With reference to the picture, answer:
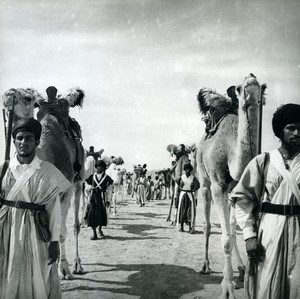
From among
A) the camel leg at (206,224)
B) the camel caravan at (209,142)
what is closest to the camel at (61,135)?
the camel caravan at (209,142)

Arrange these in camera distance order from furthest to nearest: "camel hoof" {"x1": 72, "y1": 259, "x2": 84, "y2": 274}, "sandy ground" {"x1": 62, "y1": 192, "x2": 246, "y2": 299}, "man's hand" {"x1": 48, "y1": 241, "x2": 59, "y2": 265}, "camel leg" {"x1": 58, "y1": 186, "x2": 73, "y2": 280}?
"camel hoof" {"x1": 72, "y1": 259, "x2": 84, "y2": 274} < "camel leg" {"x1": 58, "y1": 186, "x2": 73, "y2": 280} < "sandy ground" {"x1": 62, "y1": 192, "x2": 246, "y2": 299} < "man's hand" {"x1": 48, "y1": 241, "x2": 59, "y2": 265}

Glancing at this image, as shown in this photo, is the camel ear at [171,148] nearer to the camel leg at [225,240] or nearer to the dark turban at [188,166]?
the dark turban at [188,166]

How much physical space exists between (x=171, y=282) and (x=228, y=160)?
6.70 ft

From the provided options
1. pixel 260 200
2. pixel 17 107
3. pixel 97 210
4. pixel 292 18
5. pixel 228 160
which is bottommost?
pixel 97 210

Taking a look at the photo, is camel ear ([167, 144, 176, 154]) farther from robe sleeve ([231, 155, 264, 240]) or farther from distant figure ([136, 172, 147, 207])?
robe sleeve ([231, 155, 264, 240])

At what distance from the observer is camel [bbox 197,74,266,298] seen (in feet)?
14.8

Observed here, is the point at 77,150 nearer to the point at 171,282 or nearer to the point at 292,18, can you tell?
the point at 171,282

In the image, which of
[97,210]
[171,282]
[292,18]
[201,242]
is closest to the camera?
[292,18]

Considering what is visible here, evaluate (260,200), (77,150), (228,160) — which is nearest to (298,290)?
(260,200)

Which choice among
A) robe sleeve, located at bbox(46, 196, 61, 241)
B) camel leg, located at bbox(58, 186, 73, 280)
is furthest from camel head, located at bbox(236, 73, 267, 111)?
camel leg, located at bbox(58, 186, 73, 280)

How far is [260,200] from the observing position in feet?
10.2

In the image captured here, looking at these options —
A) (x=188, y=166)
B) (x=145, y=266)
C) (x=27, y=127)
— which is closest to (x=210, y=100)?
(x=145, y=266)

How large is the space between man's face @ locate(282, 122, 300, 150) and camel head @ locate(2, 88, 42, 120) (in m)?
3.26

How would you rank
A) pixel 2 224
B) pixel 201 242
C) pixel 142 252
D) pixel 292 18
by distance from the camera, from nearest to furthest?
pixel 2 224
pixel 292 18
pixel 142 252
pixel 201 242
